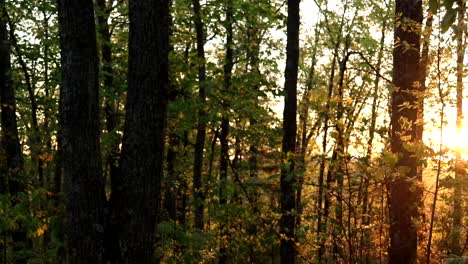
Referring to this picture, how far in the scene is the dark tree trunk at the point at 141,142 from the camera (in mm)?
4516

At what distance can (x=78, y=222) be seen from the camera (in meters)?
4.48

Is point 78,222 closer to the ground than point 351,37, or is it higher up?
closer to the ground

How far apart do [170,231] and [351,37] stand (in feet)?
86.4

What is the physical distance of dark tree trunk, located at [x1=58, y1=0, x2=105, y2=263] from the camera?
4496 millimetres

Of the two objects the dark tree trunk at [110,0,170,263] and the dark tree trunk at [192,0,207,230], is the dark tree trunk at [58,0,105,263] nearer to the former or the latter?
the dark tree trunk at [110,0,170,263]

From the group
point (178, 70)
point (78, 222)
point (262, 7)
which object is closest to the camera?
point (78, 222)

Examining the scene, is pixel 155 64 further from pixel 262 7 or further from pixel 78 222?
pixel 262 7

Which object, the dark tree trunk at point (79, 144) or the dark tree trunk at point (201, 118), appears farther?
the dark tree trunk at point (201, 118)

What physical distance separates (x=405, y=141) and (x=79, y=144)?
3.63 m

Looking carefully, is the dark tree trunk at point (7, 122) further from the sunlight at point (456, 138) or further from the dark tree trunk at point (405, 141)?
the sunlight at point (456, 138)

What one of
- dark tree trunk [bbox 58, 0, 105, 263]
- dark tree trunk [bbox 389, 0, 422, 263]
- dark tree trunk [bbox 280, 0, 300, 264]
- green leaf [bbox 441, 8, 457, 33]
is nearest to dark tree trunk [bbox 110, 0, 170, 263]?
dark tree trunk [bbox 58, 0, 105, 263]

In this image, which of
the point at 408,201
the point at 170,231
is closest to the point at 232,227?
the point at 170,231

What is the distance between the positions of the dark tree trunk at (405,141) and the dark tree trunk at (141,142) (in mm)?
2804

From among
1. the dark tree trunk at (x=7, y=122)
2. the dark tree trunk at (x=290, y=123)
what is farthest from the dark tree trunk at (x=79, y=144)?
the dark tree trunk at (x=7, y=122)
